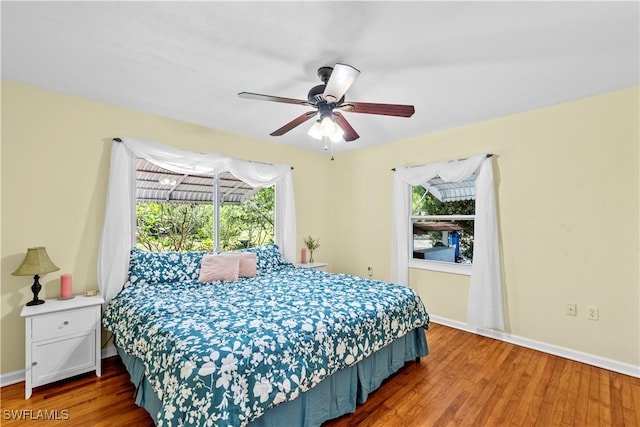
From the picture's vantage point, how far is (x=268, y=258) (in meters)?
3.63

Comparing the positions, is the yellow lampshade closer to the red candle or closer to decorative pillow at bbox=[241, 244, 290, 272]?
the red candle

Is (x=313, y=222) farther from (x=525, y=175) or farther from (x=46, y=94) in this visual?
(x=46, y=94)

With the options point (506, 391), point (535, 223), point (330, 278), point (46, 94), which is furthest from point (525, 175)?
point (46, 94)

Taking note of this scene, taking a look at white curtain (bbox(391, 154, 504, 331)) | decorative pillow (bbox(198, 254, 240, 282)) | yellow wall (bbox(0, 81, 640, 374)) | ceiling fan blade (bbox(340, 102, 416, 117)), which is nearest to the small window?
white curtain (bbox(391, 154, 504, 331))

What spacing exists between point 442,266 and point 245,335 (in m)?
2.80

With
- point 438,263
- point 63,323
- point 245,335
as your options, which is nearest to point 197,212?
point 63,323

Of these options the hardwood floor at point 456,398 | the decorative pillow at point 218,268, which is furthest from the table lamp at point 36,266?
the decorative pillow at point 218,268

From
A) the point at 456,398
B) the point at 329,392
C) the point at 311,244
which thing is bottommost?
the point at 456,398

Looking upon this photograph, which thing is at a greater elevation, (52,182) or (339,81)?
(339,81)

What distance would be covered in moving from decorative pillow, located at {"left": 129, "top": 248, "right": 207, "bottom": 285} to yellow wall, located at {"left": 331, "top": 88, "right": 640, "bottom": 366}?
2921 mm

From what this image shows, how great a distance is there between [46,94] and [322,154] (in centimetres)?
331

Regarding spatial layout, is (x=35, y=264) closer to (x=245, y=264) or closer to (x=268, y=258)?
(x=245, y=264)

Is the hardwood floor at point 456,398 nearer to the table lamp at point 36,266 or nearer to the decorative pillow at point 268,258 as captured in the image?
the table lamp at point 36,266

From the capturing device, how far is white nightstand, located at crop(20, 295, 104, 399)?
2.13 metres
